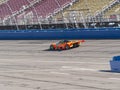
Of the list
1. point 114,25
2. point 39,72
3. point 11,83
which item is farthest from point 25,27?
point 11,83

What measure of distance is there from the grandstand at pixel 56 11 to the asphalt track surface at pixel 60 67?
509cm

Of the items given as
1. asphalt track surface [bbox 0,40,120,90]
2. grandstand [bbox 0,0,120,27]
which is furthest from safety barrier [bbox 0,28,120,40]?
grandstand [bbox 0,0,120,27]

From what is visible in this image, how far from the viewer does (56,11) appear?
44.7 meters

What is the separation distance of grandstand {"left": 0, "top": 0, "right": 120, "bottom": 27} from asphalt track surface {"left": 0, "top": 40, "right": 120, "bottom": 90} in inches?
200

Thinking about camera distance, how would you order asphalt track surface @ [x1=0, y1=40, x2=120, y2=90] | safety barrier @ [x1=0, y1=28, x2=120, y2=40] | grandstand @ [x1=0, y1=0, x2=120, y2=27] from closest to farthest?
1. asphalt track surface @ [x1=0, y1=40, x2=120, y2=90]
2. safety barrier @ [x1=0, y1=28, x2=120, y2=40]
3. grandstand @ [x1=0, y1=0, x2=120, y2=27]

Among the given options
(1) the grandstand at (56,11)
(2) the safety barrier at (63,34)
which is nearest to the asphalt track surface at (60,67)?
(2) the safety barrier at (63,34)

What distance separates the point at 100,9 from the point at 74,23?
11.3 ft

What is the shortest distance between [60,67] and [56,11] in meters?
22.6

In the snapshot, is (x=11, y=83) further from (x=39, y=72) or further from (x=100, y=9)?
(x=100, y=9)

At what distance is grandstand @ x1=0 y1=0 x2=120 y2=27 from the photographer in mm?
38500

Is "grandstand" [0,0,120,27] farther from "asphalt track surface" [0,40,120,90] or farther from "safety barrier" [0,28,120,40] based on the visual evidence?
"asphalt track surface" [0,40,120,90]

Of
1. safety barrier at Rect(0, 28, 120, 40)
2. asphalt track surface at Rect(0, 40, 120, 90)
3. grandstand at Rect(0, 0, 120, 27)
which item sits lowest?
asphalt track surface at Rect(0, 40, 120, 90)

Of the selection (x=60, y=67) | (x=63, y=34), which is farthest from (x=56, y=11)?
(x=60, y=67)

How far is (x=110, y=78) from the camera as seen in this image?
17.6 m
